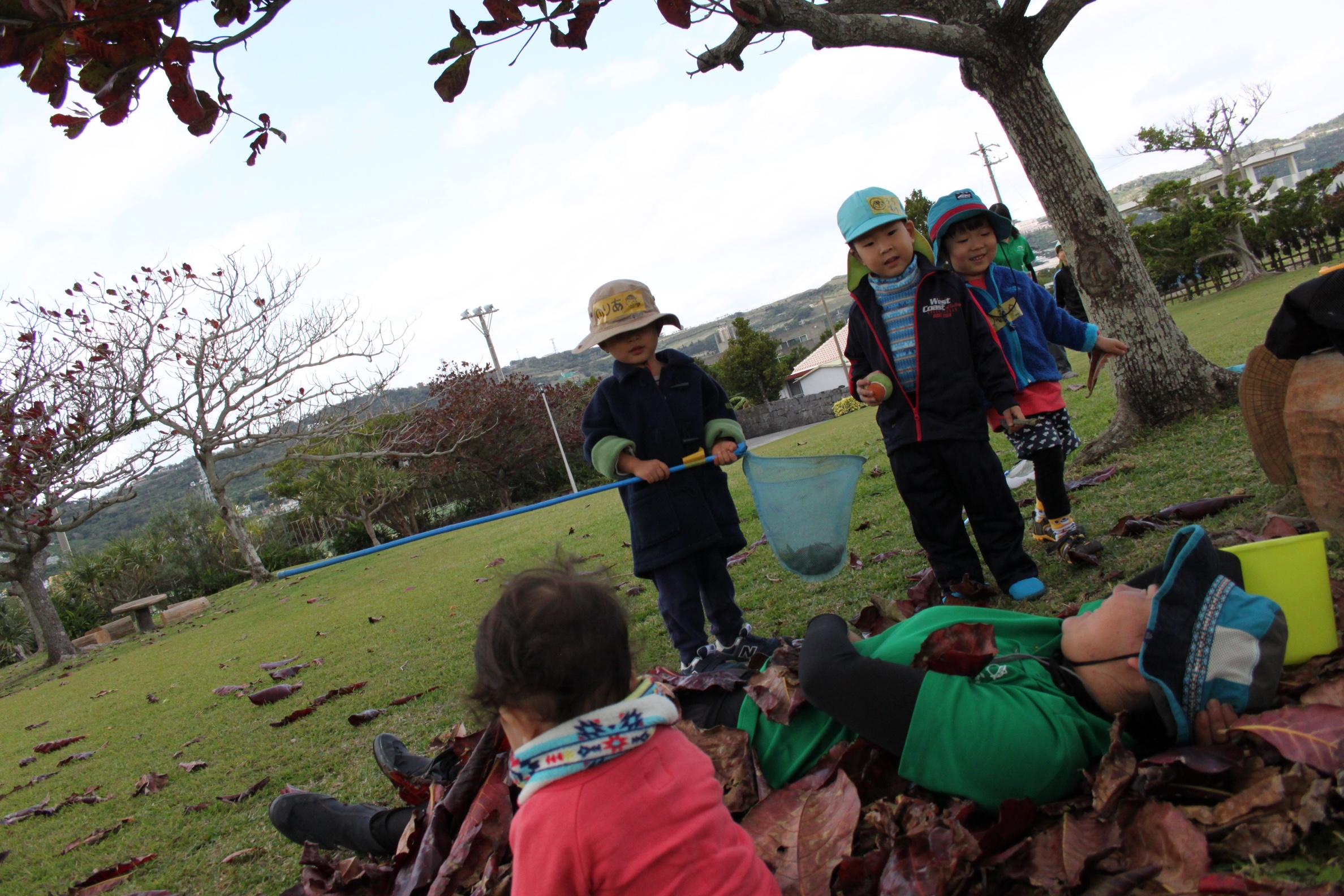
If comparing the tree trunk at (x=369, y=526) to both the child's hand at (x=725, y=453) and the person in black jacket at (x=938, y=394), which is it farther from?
the person in black jacket at (x=938, y=394)

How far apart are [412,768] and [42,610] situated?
51.1 ft

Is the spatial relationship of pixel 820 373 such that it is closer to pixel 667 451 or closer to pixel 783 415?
pixel 783 415

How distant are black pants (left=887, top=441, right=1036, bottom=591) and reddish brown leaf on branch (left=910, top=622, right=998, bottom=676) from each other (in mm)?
1371

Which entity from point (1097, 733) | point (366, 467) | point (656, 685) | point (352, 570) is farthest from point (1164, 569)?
point (366, 467)

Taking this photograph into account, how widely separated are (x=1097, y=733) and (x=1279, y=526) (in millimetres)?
1281

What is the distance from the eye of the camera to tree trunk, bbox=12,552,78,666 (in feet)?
48.4

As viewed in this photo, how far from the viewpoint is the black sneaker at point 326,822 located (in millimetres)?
2637

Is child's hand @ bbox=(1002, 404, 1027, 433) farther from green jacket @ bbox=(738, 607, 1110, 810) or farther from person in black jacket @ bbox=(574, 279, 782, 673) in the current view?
green jacket @ bbox=(738, 607, 1110, 810)

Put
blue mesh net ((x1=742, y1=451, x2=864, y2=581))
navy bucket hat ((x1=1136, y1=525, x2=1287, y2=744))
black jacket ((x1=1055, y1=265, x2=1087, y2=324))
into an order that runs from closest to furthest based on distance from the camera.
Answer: navy bucket hat ((x1=1136, y1=525, x2=1287, y2=744)) < blue mesh net ((x1=742, y1=451, x2=864, y2=581)) < black jacket ((x1=1055, y1=265, x2=1087, y2=324))

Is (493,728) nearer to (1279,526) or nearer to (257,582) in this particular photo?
(1279,526)

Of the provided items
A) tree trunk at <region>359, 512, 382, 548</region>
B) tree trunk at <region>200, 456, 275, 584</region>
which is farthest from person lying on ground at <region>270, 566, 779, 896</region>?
tree trunk at <region>359, 512, 382, 548</region>

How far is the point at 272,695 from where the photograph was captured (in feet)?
18.7

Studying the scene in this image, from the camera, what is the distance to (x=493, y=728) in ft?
8.02

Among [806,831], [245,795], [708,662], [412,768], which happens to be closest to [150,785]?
[245,795]
